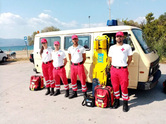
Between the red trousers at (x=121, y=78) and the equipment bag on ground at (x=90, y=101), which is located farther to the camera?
the equipment bag on ground at (x=90, y=101)

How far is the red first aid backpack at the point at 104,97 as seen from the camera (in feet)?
12.1

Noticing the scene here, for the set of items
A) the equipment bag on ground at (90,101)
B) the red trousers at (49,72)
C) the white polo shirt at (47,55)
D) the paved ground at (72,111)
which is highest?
the white polo shirt at (47,55)

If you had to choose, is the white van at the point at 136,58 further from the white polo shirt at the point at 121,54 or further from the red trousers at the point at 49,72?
the red trousers at the point at 49,72

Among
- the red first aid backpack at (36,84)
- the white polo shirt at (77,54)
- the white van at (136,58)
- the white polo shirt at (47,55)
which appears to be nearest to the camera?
the white van at (136,58)

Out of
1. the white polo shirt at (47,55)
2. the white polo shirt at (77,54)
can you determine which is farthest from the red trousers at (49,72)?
the white polo shirt at (77,54)

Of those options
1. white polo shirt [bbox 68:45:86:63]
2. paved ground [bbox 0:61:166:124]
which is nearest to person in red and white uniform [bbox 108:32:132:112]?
paved ground [bbox 0:61:166:124]

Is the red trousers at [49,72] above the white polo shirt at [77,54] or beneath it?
beneath

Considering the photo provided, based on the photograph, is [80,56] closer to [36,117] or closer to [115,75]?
[115,75]

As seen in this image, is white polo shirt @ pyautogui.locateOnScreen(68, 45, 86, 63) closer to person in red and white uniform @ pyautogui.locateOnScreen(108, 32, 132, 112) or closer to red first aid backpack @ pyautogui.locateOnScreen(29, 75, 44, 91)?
person in red and white uniform @ pyautogui.locateOnScreen(108, 32, 132, 112)

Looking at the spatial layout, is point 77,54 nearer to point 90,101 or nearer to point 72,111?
point 90,101

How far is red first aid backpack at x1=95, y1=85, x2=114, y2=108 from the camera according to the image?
145 inches

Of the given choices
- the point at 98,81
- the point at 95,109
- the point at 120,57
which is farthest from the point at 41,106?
the point at 120,57

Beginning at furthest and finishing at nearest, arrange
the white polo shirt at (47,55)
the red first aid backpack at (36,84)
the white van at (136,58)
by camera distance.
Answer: the red first aid backpack at (36,84), the white polo shirt at (47,55), the white van at (136,58)

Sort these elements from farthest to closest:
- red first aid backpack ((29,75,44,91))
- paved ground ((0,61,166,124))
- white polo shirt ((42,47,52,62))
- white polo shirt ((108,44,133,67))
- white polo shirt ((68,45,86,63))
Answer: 1. red first aid backpack ((29,75,44,91))
2. white polo shirt ((42,47,52,62))
3. white polo shirt ((68,45,86,63))
4. white polo shirt ((108,44,133,67))
5. paved ground ((0,61,166,124))
